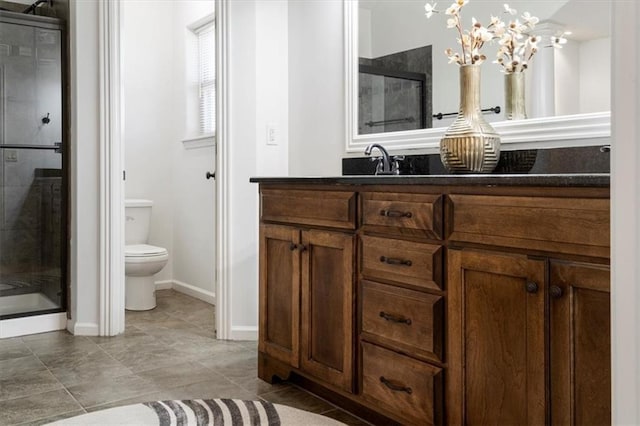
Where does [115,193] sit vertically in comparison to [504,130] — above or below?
below

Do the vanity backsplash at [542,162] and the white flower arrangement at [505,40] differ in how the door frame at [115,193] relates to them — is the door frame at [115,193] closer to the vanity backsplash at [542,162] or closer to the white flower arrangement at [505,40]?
the vanity backsplash at [542,162]

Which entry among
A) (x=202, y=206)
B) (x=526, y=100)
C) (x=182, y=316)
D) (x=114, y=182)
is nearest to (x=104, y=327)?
(x=182, y=316)

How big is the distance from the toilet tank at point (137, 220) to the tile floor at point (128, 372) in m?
0.88

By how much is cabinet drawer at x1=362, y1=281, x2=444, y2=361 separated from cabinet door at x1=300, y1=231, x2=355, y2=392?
10 cm

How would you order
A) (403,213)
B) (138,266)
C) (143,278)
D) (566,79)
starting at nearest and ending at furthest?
(403,213), (566,79), (138,266), (143,278)

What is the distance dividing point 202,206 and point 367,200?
8.60 feet

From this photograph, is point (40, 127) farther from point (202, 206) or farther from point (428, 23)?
point (428, 23)

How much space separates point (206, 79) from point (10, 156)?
159 cm

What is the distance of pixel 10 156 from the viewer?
3.50m

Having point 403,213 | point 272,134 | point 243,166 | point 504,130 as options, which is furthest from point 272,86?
point 403,213

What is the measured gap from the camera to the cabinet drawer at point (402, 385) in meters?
1.73

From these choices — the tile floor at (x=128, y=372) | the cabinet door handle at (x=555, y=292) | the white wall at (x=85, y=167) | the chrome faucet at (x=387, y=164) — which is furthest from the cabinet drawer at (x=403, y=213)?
the white wall at (x=85, y=167)

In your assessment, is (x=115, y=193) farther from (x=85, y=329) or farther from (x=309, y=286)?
(x=309, y=286)

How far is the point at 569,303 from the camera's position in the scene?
1381 millimetres
